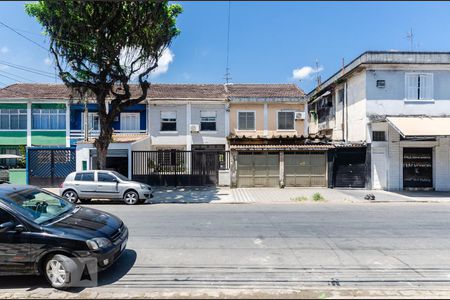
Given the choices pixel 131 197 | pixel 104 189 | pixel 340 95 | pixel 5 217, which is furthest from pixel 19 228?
pixel 340 95

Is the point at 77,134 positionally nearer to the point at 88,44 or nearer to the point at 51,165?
the point at 51,165

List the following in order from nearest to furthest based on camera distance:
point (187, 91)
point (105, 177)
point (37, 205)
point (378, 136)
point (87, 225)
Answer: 1. point (87, 225)
2. point (37, 205)
3. point (105, 177)
4. point (378, 136)
5. point (187, 91)

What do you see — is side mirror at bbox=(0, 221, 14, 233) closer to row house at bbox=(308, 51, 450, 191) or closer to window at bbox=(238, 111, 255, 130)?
row house at bbox=(308, 51, 450, 191)

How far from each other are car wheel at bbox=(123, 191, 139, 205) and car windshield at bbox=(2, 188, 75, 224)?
730 centimetres

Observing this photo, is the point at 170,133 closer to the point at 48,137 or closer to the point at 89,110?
the point at 89,110

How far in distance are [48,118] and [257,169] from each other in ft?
55.9

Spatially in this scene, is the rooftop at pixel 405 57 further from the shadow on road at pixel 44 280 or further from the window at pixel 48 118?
the window at pixel 48 118

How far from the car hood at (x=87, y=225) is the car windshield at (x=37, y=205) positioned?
24 centimetres

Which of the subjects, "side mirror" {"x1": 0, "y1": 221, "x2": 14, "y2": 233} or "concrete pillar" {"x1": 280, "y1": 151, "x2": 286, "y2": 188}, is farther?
"concrete pillar" {"x1": 280, "y1": 151, "x2": 286, "y2": 188}

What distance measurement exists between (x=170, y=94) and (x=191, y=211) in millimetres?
15065

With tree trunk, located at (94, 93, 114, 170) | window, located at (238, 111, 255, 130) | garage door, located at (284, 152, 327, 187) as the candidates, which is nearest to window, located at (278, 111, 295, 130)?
window, located at (238, 111, 255, 130)

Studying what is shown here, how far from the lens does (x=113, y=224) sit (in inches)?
232

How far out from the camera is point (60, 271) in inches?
195

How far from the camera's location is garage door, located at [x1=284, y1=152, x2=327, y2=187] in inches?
736
